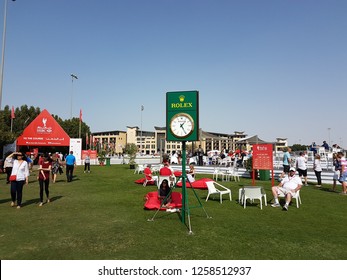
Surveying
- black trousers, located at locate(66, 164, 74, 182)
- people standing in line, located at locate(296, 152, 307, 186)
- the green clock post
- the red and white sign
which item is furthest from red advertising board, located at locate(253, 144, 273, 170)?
the red and white sign

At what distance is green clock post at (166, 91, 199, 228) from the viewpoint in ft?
22.2

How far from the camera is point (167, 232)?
19.1 feet

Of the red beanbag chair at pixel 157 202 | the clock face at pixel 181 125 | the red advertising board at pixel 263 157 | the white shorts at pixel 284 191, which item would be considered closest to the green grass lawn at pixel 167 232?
the red beanbag chair at pixel 157 202

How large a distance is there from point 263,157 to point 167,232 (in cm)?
878

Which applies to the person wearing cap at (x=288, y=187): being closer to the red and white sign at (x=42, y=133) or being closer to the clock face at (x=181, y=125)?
the clock face at (x=181, y=125)

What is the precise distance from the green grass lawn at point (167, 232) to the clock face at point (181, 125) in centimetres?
243

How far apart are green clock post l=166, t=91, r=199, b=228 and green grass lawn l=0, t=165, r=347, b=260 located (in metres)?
1.31

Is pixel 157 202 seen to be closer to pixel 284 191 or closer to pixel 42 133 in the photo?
pixel 284 191

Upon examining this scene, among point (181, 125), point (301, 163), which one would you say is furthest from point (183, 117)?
point (301, 163)

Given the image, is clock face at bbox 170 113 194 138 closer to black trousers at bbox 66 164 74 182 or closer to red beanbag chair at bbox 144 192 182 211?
red beanbag chair at bbox 144 192 182 211

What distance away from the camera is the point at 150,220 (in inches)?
269
